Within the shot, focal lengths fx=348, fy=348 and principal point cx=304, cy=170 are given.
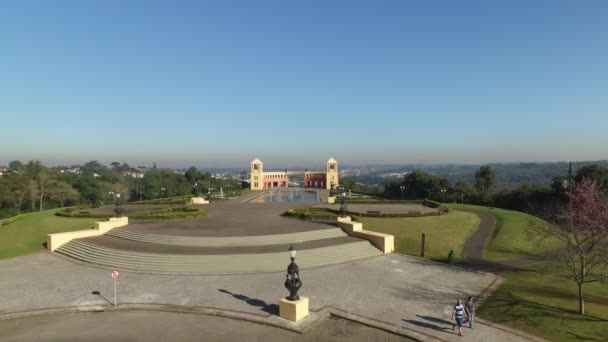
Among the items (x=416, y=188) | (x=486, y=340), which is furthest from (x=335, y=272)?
(x=416, y=188)

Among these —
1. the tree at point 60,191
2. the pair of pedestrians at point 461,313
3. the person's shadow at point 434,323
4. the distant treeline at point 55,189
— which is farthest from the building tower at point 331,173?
the pair of pedestrians at point 461,313

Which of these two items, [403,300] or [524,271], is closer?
[403,300]

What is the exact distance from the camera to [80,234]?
89.1 feet

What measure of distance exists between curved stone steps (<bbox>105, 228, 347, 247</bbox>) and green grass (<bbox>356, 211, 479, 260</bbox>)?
5.64 meters

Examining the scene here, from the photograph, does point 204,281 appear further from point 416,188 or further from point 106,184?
point 106,184

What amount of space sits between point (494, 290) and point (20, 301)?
2355cm

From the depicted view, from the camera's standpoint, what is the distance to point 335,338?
1328cm

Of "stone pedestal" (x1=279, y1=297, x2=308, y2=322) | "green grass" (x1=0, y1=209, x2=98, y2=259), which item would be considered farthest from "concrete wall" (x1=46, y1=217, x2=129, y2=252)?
"stone pedestal" (x1=279, y1=297, x2=308, y2=322)

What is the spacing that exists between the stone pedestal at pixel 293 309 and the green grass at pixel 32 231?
22176 mm

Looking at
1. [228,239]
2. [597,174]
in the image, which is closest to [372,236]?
[228,239]

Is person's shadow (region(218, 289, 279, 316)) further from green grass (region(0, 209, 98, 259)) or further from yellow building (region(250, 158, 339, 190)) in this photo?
yellow building (region(250, 158, 339, 190))

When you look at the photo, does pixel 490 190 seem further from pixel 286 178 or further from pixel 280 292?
pixel 280 292

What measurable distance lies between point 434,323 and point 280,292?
7347mm

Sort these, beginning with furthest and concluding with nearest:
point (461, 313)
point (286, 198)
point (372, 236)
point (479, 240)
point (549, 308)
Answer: point (286, 198) < point (479, 240) < point (372, 236) < point (549, 308) < point (461, 313)
